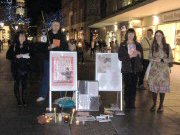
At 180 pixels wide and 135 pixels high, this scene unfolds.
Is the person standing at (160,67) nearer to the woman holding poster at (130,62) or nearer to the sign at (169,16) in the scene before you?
the woman holding poster at (130,62)

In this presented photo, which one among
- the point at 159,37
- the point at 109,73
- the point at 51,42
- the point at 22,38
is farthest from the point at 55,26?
the point at 159,37

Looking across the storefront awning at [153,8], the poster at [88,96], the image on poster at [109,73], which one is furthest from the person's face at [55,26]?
the storefront awning at [153,8]

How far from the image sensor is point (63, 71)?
8680 mm

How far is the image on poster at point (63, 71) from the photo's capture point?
862 cm

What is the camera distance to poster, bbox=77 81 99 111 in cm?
876

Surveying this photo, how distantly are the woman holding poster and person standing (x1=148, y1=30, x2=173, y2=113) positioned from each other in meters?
0.35

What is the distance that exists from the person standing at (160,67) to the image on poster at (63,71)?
174 centimetres

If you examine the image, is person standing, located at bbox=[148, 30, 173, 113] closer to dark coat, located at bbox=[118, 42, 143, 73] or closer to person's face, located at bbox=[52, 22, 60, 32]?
dark coat, located at bbox=[118, 42, 143, 73]

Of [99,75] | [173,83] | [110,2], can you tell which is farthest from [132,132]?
[110,2]

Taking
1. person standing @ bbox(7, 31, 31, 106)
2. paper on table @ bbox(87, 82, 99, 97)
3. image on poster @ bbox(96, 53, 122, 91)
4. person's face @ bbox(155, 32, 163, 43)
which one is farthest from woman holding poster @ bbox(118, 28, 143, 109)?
person standing @ bbox(7, 31, 31, 106)

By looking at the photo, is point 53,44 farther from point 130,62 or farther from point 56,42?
point 130,62

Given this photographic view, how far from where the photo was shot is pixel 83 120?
7.71 metres

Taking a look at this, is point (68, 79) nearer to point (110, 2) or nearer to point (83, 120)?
point (83, 120)

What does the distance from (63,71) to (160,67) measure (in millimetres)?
2110
